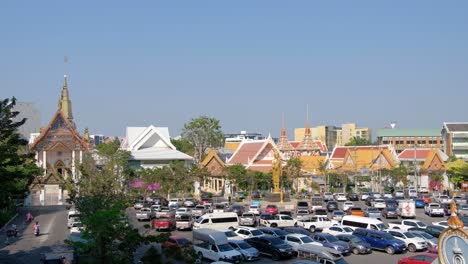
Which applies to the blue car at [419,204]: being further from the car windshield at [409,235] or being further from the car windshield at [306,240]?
the car windshield at [306,240]

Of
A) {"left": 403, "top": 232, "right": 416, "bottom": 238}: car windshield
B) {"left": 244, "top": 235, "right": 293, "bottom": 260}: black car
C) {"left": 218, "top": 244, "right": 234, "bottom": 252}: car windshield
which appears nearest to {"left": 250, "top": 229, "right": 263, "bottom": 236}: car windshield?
{"left": 244, "top": 235, "right": 293, "bottom": 260}: black car

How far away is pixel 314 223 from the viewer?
1296 inches

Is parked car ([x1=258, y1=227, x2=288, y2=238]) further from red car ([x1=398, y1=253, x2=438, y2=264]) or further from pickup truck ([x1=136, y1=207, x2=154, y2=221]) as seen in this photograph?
pickup truck ([x1=136, y1=207, x2=154, y2=221])

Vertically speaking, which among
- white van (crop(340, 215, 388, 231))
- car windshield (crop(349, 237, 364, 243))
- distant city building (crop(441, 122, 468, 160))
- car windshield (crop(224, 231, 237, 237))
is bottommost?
car windshield (crop(349, 237, 364, 243))

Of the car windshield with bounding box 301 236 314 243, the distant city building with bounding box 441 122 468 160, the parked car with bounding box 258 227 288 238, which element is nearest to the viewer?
the car windshield with bounding box 301 236 314 243

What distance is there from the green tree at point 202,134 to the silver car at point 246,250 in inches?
2113

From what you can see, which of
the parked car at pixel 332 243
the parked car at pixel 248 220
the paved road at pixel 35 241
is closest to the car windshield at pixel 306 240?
the parked car at pixel 332 243

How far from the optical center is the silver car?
2400cm

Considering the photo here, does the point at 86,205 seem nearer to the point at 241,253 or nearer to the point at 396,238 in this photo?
the point at 241,253

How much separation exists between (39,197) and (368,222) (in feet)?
121

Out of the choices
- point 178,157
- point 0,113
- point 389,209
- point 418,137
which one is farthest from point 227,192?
point 418,137

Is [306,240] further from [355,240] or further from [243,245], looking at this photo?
[243,245]

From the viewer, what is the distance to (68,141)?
6188 centimetres

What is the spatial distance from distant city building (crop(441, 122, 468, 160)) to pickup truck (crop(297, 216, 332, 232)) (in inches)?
2656
